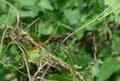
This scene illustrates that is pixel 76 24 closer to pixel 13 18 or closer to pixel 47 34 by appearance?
pixel 47 34

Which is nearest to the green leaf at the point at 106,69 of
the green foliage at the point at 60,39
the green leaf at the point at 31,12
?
the green foliage at the point at 60,39

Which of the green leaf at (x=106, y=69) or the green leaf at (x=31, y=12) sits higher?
the green leaf at (x=31, y=12)

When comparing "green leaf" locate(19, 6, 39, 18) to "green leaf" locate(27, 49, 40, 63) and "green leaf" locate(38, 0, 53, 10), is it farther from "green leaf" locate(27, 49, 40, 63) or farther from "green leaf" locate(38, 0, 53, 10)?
"green leaf" locate(27, 49, 40, 63)

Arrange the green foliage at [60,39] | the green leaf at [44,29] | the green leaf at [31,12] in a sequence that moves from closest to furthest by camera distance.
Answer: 1. the green foliage at [60,39]
2. the green leaf at [44,29]
3. the green leaf at [31,12]

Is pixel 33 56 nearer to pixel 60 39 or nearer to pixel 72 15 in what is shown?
pixel 60 39

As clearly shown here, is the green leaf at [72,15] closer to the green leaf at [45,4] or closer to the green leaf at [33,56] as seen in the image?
the green leaf at [45,4]

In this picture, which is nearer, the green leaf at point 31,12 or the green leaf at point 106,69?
the green leaf at point 106,69

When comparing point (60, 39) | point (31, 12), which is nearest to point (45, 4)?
point (31, 12)

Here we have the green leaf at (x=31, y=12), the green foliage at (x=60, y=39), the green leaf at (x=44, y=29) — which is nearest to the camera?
the green foliage at (x=60, y=39)

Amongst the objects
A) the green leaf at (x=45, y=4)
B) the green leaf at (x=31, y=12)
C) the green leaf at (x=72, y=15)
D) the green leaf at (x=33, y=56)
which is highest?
the green leaf at (x=45, y=4)

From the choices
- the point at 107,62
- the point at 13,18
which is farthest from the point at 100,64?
the point at 13,18
